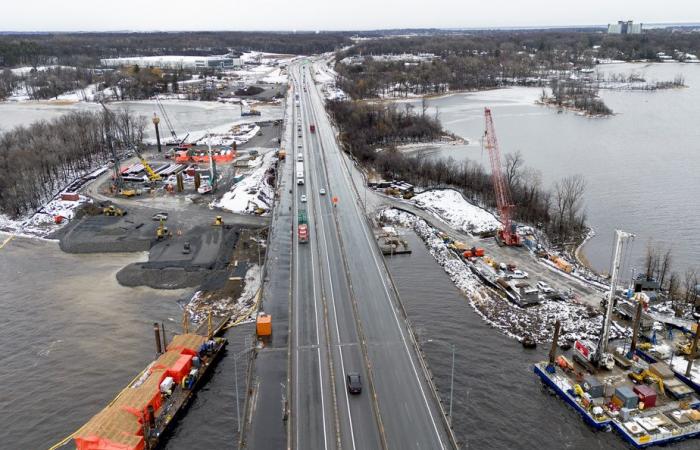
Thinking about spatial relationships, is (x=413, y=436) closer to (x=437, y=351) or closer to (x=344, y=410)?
(x=344, y=410)

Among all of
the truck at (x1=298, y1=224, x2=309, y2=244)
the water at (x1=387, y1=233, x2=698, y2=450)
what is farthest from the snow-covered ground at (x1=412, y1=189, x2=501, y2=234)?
the truck at (x1=298, y1=224, x2=309, y2=244)

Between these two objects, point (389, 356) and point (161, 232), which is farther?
point (161, 232)

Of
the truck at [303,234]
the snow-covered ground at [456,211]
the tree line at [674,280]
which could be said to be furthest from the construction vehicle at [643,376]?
the truck at [303,234]

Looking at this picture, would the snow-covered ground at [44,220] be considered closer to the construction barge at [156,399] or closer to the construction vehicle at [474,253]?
the construction barge at [156,399]

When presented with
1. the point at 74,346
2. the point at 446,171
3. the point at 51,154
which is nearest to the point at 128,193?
the point at 51,154

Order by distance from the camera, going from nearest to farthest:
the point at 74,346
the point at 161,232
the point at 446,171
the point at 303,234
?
the point at 74,346 → the point at 303,234 → the point at 161,232 → the point at 446,171

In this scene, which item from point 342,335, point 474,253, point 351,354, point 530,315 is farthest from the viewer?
point 474,253

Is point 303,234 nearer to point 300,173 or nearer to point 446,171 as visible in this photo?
point 300,173

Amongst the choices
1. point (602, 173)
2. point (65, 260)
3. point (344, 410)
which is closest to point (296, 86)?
point (602, 173)
